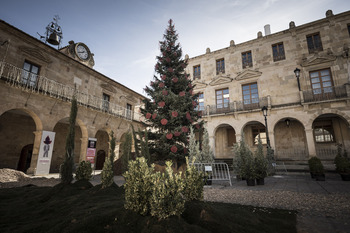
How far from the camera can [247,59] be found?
1777 cm

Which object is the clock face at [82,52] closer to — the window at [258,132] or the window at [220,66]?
the window at [220,66]

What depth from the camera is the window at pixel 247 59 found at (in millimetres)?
17506

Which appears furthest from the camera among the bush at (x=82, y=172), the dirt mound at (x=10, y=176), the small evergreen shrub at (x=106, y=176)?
the dirt mound at (x=10, y=176)

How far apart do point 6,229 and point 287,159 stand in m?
16.4

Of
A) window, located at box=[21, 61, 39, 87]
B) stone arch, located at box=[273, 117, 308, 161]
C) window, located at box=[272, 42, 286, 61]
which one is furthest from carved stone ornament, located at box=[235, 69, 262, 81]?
window, located at box=[21, 61, 39, 87]

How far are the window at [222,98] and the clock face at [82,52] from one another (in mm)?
13902

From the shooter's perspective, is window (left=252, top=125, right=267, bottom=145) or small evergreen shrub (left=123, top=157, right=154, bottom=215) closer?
small evergreen shrub (left=123, top=157, right=154, bottom=215)

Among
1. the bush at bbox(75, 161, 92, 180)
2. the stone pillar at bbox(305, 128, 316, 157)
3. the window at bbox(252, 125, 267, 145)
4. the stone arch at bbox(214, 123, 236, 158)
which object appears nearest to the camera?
the bush at bbox(75, 161, 92, 180)

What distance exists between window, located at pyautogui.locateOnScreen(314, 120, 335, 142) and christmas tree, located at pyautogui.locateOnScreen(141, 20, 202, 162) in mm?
12623

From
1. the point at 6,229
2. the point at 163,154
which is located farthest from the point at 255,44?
the point at 6,229

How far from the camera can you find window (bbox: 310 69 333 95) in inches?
547

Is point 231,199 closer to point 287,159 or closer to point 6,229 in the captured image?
point 6,229

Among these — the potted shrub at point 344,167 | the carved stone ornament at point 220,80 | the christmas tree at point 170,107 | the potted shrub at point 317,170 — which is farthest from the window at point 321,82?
the christmas tree at point 170,107

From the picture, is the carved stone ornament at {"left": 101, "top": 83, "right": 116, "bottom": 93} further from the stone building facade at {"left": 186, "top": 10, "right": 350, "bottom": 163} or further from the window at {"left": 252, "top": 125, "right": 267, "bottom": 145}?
the window at {"left": 252, "top": 125, "right": 267, "bottom": 145}
